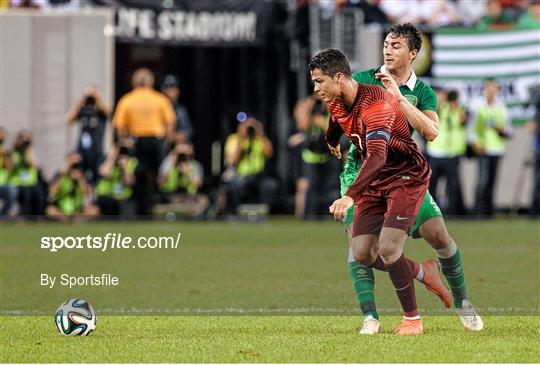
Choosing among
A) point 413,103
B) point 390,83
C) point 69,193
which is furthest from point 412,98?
point 69,193

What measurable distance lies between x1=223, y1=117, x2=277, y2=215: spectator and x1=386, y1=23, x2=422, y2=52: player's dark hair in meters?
14.5

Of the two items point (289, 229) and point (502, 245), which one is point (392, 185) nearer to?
point (502, 245)

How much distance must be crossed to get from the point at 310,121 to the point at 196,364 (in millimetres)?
15930

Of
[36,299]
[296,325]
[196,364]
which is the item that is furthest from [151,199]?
[196,364]

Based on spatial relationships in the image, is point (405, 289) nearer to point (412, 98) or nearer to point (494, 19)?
point (412, 98)

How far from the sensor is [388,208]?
8.82m

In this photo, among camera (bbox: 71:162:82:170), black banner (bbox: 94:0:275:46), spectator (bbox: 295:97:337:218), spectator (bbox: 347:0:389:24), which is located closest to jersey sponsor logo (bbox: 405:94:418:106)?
spectator (bbox: 295:97:337:218)

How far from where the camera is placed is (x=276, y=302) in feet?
37.1

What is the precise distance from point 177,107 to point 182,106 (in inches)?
51.8

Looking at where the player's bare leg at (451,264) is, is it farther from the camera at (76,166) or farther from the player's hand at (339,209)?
the camera at (76,166)

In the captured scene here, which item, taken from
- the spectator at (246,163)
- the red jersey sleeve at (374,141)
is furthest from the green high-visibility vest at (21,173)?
the red jersey sleeve at (374,141)

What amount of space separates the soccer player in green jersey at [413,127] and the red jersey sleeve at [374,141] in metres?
0.18

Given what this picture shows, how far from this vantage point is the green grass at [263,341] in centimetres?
782

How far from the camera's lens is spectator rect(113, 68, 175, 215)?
23.2 metres
